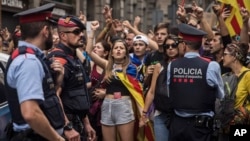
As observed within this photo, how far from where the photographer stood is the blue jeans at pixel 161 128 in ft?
27.1

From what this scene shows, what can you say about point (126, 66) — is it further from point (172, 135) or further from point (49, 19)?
point (49, 19)

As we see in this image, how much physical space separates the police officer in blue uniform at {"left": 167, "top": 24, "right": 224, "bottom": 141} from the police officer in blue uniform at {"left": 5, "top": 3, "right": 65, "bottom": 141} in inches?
85.3

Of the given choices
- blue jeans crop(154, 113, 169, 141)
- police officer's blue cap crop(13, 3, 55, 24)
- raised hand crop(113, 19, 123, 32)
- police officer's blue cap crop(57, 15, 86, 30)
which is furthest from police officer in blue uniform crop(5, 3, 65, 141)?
raised hand crop(113, 19, 123, 32)

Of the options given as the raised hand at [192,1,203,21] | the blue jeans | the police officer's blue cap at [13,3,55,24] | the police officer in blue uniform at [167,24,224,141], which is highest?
the police officer's blue cap at [13,3,55,24]

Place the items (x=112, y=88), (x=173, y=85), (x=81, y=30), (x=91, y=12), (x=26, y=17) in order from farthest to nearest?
(x=91, y=12) < (x=112, y=88) < (x=173, y=85) < (x=81, y=30) < (x=26, y=17)

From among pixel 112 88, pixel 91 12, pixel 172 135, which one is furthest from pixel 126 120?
pixel 91 12

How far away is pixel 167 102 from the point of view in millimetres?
8219

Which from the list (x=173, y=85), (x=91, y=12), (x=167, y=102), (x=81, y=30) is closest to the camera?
(x=81, y=30)

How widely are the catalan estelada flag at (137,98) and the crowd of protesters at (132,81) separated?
0.05ft

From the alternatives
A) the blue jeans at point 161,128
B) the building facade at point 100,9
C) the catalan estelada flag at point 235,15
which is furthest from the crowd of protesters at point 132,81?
the building facade at point 100,9

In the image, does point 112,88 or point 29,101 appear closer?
point 29,101

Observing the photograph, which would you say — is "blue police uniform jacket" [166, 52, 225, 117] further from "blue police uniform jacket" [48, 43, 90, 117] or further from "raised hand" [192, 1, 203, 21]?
"raised hand" [192, 1, 203, 21]

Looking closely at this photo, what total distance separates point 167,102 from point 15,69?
11.5 feet

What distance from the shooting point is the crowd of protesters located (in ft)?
17.3
